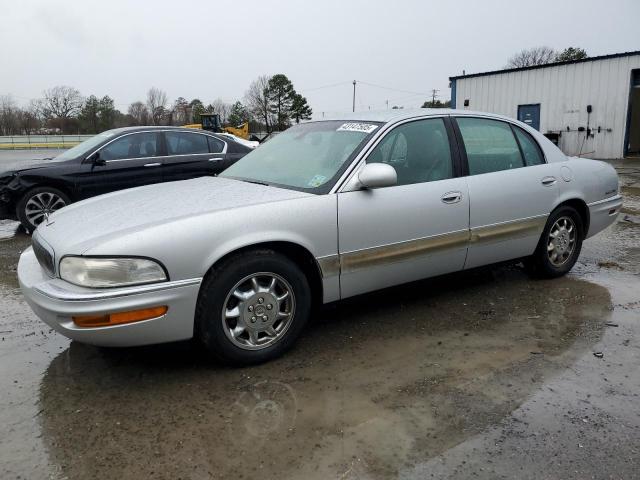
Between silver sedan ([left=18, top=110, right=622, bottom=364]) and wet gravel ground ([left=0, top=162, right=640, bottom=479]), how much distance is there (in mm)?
350

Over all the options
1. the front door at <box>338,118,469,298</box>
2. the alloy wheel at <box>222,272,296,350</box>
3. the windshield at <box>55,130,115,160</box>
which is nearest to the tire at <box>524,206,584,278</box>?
the front door at <box>338,118,469,298</box>

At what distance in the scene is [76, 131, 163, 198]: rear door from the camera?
7.19m

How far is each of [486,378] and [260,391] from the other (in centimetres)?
130

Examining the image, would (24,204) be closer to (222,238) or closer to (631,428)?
(222,238)

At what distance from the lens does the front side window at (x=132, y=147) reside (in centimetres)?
736

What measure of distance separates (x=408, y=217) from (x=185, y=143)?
519 cm

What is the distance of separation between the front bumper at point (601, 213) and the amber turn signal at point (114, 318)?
4.00 metres

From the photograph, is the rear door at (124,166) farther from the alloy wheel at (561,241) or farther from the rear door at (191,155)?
the alloy wheel at (561,241)

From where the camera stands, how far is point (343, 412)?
8.76ft

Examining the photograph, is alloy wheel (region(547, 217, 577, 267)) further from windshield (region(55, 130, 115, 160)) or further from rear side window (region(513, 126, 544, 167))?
windshield (region(55, 130, 115, 160))

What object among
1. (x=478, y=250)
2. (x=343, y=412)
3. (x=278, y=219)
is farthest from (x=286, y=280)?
(x=478, y=250)

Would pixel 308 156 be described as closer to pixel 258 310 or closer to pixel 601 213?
pixel 258 310

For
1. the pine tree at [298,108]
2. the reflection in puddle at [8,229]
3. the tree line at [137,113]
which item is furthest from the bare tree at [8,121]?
the reflection in puddle at [8,229]

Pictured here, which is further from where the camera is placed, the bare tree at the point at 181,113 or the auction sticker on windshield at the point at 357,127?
the bare tree at the point at 181,113
